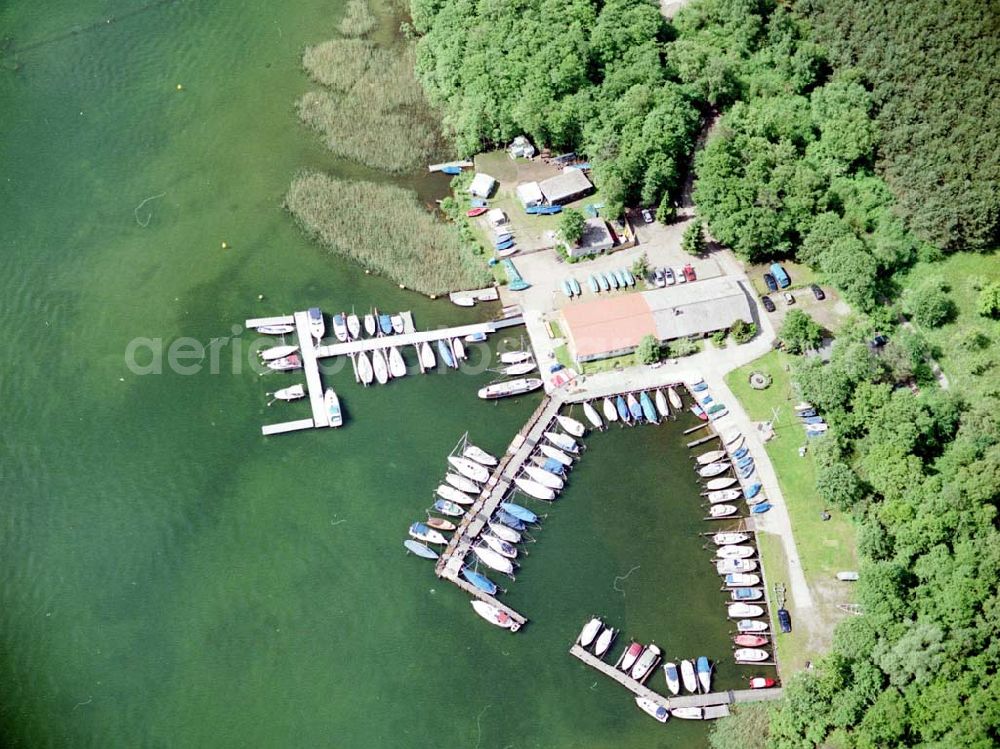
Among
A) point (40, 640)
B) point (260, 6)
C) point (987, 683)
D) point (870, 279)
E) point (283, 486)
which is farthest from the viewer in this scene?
point (260, 6)

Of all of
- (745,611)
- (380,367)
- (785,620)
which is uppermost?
(380,367)

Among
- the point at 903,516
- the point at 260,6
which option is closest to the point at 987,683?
the point at 903,516

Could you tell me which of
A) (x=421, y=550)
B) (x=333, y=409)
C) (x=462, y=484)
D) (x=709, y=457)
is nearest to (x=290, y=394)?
(x=333, y=409)

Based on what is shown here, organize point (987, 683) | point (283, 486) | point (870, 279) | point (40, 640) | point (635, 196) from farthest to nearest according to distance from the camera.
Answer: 1. point (635, 196)
2. point (870, 279)
3. point (283, 486)
4. point (40, 640)
5. point (987, 683)

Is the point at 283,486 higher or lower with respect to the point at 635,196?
lower

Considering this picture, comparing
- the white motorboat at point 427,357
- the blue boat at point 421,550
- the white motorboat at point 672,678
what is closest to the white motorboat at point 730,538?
the white motorboat at point 672,678

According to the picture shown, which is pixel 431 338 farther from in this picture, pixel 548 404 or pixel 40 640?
pixel 40 640

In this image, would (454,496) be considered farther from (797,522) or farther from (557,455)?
(797,522)
